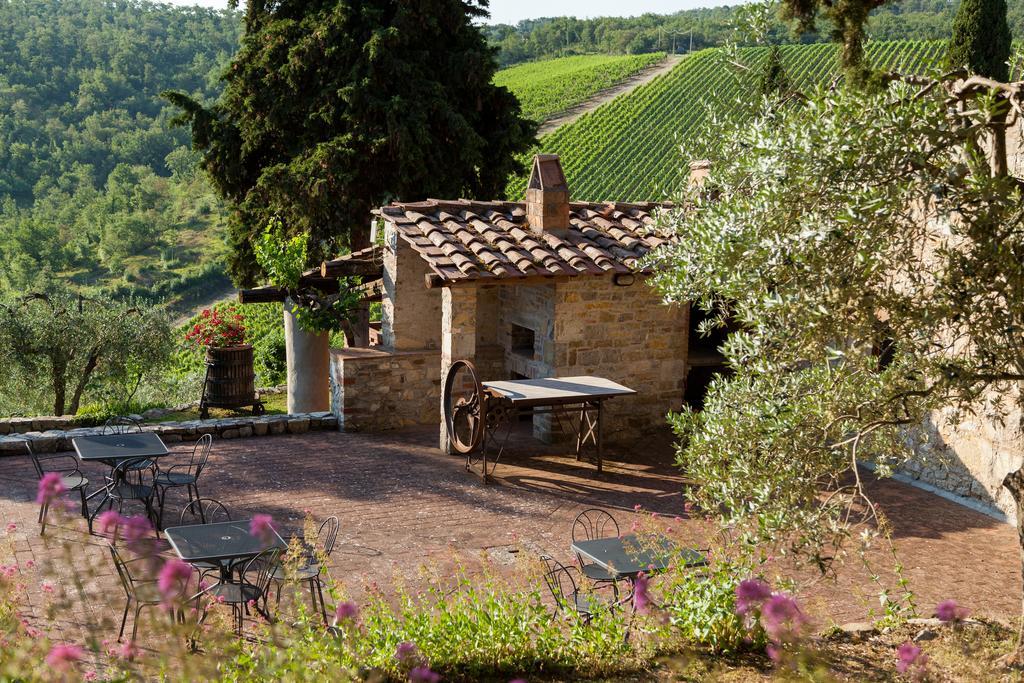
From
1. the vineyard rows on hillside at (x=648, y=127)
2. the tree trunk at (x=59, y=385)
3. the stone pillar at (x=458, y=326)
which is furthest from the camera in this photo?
the vineyard rows on hillside at (x=648, y=127)

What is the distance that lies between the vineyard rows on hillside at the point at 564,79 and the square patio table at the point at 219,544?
143 ft

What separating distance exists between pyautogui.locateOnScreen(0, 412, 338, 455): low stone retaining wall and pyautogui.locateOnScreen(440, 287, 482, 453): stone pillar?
6.24ft

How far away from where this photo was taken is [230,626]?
19.2 ft

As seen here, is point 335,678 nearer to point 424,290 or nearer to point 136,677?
point 136,677

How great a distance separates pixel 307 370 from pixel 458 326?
4.26m

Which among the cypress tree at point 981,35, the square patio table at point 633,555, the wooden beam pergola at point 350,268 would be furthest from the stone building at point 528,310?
the cypress tree at point 981,35

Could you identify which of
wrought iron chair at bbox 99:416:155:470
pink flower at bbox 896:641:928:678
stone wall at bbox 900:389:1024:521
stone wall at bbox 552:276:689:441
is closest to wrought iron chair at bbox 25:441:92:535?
wrought iron chair at bbox 99:416:155:470

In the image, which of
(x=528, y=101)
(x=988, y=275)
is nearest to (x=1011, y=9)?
(x=528, y=101)

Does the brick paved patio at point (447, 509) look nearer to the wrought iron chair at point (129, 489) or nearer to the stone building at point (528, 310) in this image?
the wrought iron chair at point (129, 489)

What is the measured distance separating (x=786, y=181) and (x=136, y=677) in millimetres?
3909

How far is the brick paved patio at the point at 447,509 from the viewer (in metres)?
7.47

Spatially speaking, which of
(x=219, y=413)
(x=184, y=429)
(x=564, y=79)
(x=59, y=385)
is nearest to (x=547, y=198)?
(x=184, y=429)

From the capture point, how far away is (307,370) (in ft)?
47.0

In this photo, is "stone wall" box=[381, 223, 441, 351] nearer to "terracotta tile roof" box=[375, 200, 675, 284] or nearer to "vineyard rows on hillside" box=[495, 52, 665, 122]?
"terracotta tile roof" box=[375, 200, 675, 284]
